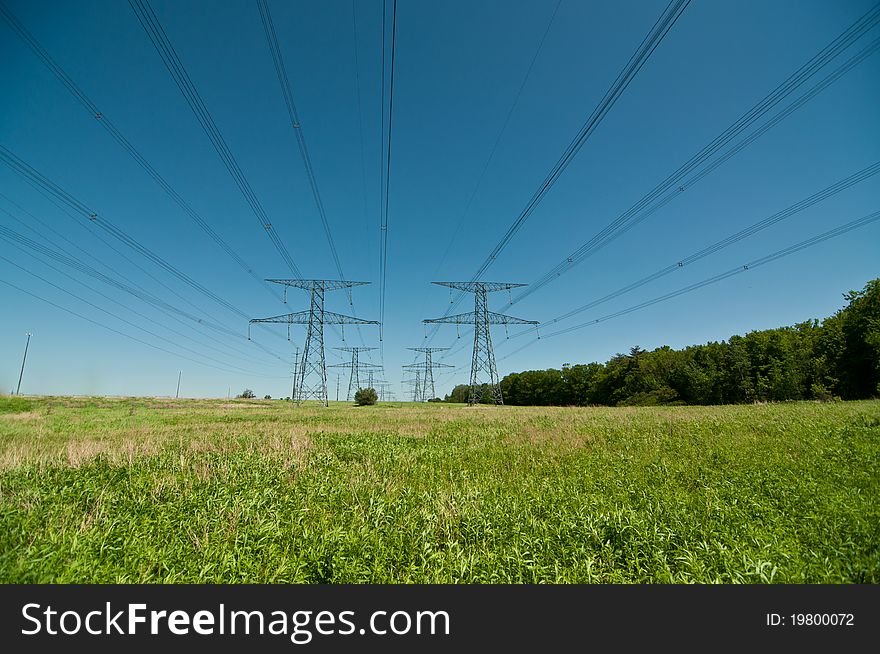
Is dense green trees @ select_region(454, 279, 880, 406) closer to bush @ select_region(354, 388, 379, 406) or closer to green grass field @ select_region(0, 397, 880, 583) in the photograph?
green grass field @ select_region(0, 397, 880, 583)

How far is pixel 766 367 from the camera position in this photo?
215 ft

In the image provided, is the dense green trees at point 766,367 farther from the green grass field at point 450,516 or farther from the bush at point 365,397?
the bush at point 365,397

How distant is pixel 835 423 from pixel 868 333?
52171mm

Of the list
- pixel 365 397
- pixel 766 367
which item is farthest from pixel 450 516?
pixel 766 367

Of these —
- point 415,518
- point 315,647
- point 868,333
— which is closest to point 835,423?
point 415,518

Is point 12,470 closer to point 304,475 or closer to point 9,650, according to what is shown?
point 304,475

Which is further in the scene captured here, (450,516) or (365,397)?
(365,397)

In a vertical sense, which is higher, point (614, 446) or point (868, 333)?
point (868, 333)

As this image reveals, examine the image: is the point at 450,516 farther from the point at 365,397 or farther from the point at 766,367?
the point at 766,367

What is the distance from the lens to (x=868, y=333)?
45281 mm

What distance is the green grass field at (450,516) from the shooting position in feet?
14.1

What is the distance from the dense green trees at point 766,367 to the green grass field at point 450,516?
60663 millimetres

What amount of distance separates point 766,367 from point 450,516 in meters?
88.6

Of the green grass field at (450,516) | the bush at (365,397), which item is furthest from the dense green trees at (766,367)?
the bush at (365,397)
